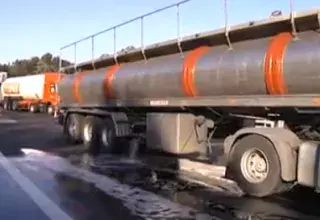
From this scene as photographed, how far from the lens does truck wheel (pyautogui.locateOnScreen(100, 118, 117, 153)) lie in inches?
673

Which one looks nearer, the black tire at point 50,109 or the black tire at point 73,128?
the black tire at point 73,128

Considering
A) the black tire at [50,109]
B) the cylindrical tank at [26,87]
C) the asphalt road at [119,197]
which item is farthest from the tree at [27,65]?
the asphalt road at [119,197]

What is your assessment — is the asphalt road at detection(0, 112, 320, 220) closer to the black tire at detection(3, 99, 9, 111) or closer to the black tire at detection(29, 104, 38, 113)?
the black tire at detection(29, 104, 38, 113)

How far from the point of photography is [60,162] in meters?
14.9

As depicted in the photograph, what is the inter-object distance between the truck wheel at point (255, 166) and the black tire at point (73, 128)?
9854mm

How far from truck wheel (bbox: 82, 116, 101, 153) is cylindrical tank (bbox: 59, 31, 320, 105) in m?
2.25

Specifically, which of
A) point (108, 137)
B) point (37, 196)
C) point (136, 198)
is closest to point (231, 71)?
point (136, 198)

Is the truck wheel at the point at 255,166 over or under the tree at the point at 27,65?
under

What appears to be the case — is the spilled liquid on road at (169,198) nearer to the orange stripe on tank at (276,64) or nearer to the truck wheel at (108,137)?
the orange stripe on tank at (276,64)

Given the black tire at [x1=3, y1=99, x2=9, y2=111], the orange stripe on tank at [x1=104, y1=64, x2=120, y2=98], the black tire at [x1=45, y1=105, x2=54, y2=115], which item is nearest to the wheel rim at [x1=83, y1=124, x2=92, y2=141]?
the orange stripe on tank at [x1=104, y1=64, x2=120, y2=98]

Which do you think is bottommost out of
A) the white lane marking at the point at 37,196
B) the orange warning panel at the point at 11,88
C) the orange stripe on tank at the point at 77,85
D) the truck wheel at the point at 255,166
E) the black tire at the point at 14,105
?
the white lane marking at the point at 37,196

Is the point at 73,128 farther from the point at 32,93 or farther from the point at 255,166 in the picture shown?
the point at 32,93

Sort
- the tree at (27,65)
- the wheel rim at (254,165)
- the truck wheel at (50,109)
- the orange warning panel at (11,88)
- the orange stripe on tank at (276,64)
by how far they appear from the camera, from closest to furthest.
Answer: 1. the orange stripe on tank at (276,64)
2. the wheel rim at (254,165)
3. the truck wheel at (50,109)
4. the orange warning panel at (11,88)
5. the tree at (27,65)

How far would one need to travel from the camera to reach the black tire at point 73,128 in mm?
19672
